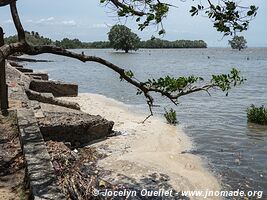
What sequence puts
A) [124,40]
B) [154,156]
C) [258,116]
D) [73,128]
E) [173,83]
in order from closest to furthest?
[173,83], [73,128], [154,156], [258,116], [124,40]

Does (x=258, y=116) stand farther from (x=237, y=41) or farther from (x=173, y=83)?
(x=237, y=41)

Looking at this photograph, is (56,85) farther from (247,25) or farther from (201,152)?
(247,25)

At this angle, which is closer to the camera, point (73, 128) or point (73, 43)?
point (73, 128)

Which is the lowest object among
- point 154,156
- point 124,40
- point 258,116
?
point 154,156

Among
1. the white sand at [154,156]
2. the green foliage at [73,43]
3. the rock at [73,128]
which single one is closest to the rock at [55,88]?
the white sand at [154,156]

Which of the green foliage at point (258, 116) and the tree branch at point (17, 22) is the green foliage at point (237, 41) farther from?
the green foliage at point (258, 116)

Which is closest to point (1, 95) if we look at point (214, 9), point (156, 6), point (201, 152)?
point (156, 6)

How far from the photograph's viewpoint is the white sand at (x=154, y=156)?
9422mm

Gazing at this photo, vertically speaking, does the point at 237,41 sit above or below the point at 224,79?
above

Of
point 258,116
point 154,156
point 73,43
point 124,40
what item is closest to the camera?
point 154,156

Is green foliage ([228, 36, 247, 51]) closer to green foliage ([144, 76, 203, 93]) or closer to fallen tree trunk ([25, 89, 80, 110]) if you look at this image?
green foliage ([144, 76, 203, 93])

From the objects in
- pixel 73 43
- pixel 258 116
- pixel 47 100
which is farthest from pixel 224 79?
pixel 73 43

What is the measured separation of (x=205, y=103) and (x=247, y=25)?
59.5 ft

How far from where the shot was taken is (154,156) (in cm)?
1117
